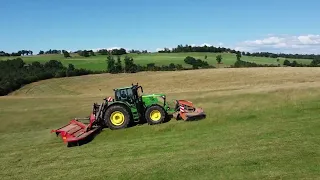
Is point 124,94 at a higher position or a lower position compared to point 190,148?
higher

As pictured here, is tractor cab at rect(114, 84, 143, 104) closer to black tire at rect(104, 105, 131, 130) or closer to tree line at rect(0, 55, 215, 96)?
black tire at rect(104, 105, 131, 130)

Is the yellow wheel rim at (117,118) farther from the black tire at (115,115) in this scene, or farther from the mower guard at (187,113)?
the mower guard at (187,113)

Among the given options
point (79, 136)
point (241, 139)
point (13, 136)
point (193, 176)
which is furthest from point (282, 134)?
point (13, 136)

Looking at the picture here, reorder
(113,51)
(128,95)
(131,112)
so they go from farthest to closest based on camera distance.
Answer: (113,51), (128,95), (131,112)

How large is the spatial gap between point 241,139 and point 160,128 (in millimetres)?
4182

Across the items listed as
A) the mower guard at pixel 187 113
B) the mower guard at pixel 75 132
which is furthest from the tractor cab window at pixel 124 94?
the mower guard at pixel 187 113

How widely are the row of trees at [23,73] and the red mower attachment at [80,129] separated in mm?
30948

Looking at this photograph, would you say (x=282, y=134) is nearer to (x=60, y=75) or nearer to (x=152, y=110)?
(x=152, y=110)

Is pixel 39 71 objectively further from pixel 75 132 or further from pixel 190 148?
pixel 190 148

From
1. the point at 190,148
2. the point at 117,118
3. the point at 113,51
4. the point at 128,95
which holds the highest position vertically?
the point at 113,51

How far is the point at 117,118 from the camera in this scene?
16766mm

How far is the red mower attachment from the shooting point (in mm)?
14018

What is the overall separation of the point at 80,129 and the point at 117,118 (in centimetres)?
190

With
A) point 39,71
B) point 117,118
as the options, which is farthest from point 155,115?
point 39,71
